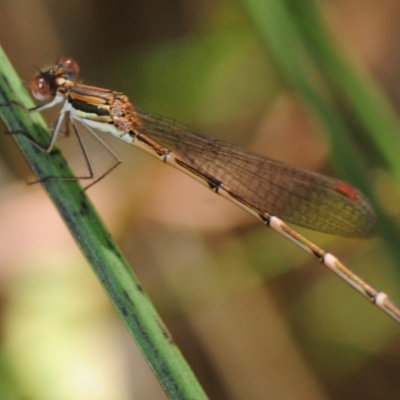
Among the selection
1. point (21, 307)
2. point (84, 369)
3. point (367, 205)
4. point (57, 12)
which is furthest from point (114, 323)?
point (57, 12)

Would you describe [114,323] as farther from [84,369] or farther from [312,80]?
[312,80]

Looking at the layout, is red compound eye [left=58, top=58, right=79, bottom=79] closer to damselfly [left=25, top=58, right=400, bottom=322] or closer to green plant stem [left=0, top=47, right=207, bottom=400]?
damselfly [left=25, top=58, right=400, bottom=322]

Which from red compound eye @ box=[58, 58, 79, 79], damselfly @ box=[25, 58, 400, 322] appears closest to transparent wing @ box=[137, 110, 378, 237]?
damselfly @ box=[25, 58, 400, 322]

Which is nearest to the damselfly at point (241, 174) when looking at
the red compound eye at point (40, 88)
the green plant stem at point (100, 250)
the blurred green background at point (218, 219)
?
the red compound eye at point (40, 88)

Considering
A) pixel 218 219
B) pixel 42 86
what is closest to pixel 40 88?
pixel 42 86

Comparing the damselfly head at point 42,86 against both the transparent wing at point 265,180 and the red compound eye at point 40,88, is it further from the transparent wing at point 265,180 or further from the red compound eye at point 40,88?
the transparent wing at point 265,180

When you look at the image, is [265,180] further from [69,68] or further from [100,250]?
[100,250]

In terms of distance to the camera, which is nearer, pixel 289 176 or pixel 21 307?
pixel 21 307
